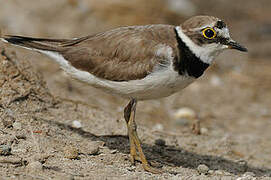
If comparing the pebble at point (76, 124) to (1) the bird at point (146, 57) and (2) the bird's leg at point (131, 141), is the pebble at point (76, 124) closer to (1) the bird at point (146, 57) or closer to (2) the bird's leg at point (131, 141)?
(2) the bird's leg at point (131, 141)

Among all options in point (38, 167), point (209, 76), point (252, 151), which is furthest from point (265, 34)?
point (38, 167)

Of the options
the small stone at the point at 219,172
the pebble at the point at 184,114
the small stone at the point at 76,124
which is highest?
the pebble at the point at 184,114

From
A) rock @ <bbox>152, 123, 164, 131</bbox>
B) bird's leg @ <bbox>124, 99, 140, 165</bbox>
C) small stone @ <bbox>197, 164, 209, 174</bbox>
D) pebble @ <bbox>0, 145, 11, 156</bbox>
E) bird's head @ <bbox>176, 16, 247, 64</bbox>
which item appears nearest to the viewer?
pebble @ <bbox>0, 145, 11, 156</bbox>

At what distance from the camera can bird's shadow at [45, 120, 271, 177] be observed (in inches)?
188

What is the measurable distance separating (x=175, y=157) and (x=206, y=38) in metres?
1.50

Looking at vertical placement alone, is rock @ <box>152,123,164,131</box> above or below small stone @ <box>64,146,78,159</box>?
above

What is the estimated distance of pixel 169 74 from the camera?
4.01m

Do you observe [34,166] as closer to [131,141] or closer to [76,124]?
[131,141]

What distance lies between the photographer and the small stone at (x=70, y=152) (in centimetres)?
395

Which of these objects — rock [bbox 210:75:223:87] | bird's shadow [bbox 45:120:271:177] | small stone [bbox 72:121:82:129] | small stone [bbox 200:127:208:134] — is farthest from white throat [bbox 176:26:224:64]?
rock [bbox 210:75:223:87]

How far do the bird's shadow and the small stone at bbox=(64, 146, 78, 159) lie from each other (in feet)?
2.25

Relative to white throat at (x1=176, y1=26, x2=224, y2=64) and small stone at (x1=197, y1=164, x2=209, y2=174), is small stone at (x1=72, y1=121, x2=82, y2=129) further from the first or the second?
white throat at (x1=176, y1=26, x2=224, y2=64)

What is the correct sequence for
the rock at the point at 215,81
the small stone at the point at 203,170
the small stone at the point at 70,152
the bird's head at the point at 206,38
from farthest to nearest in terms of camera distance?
the rock at the point at 215,81, the small stone at the point at 203,170, the bird's head at the point at 206,38, the small stone at the point at 70,152

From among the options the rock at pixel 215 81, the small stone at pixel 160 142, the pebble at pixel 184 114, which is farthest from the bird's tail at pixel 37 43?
the rock at pixel 215 81
